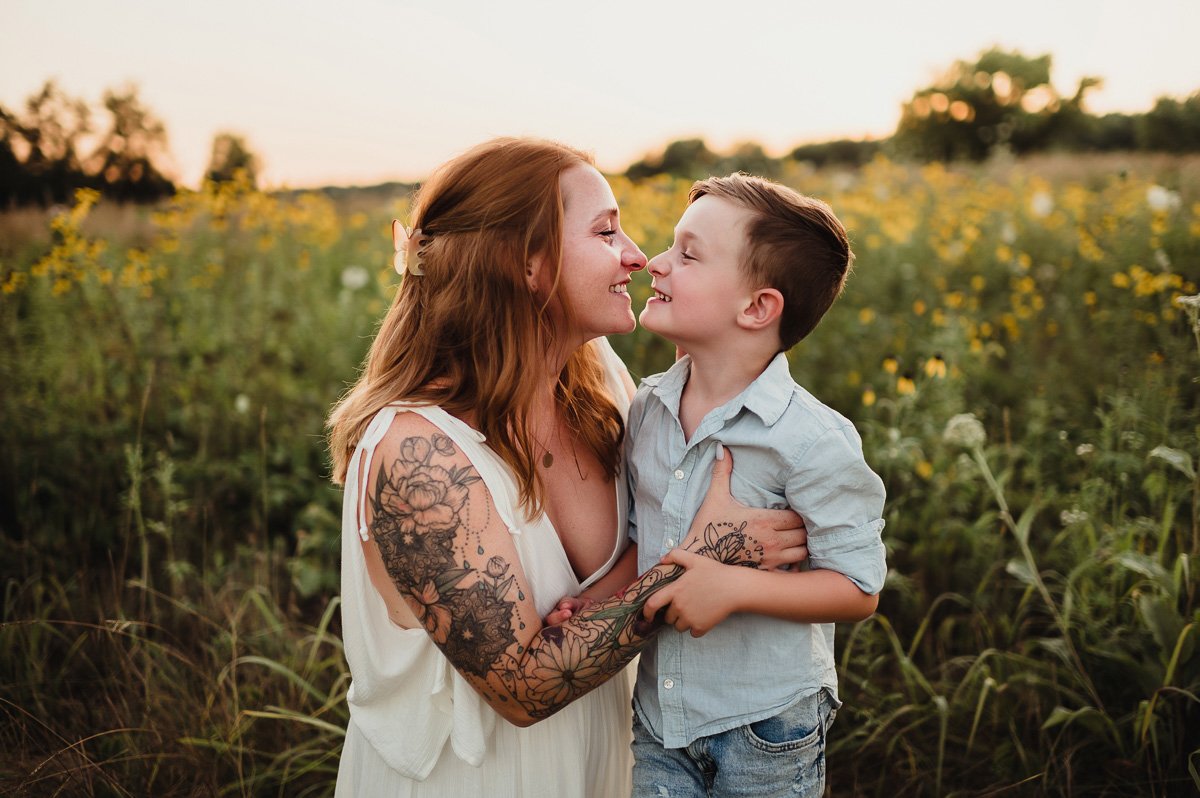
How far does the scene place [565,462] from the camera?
1992mm

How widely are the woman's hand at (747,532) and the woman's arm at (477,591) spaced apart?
9 centimetres

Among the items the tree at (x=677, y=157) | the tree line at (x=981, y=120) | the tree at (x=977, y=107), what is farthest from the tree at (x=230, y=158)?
the tree at (x=977, y=107)

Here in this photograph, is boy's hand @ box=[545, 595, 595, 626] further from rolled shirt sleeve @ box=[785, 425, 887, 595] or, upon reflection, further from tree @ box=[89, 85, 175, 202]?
tree @ box=[89, 85, 175, 202]

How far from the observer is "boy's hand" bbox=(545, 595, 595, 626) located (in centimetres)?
173

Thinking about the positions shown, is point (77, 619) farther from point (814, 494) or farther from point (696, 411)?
point (814, 494)

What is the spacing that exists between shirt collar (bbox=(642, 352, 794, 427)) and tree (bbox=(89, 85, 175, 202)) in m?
4.04

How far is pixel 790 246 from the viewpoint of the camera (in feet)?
6.05

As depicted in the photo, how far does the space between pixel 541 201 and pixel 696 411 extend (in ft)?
1.79

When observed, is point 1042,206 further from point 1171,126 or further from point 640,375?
point 1171,126

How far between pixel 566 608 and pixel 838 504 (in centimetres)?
56

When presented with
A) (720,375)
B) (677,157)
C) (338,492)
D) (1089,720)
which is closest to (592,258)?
(720,375)

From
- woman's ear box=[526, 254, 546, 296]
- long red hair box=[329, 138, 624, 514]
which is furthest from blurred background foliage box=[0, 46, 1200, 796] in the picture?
woman's ear box=[526, 254, 546, 296]

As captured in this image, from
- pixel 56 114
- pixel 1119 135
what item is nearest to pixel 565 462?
pixel 56 114

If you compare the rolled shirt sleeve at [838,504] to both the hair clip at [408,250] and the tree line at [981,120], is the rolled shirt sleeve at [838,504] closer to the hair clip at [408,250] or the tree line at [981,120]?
the hair clip at [408,250]
